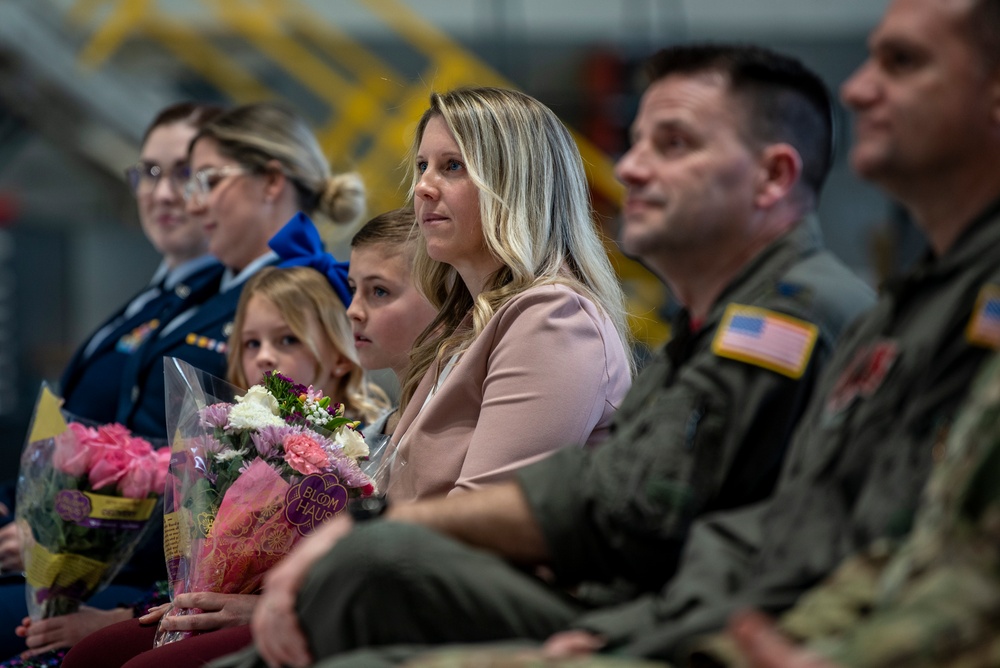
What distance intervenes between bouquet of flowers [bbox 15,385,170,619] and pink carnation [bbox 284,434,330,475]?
24.4 inches

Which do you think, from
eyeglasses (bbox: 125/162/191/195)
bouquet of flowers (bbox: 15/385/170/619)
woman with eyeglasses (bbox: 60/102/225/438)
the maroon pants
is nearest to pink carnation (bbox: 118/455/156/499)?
bouquet of flowers (bbox: 15/385/170/619)

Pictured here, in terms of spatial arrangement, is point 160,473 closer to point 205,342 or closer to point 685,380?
point 205,342

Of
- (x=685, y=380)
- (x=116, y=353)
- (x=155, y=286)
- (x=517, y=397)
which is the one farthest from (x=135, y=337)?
(x=685, y=380)

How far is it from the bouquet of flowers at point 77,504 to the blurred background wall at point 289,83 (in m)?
3.83

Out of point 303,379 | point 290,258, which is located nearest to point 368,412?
point 303,379

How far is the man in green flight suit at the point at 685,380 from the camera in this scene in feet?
5.07

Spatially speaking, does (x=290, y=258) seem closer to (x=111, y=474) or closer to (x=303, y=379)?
(x=303, y=379)

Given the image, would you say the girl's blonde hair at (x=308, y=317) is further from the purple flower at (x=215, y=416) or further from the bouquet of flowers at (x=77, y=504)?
the purple flower at (x=215, y=416)

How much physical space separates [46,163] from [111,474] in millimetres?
6626

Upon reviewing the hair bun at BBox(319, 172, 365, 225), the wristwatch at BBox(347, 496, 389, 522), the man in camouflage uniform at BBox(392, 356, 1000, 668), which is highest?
the hair bun at BBox(319, 172, 365, 225)

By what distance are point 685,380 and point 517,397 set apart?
1.80 feet

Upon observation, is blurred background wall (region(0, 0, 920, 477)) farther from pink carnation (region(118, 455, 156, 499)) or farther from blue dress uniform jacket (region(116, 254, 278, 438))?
pink carnation (region(118, 455, 156, 499))

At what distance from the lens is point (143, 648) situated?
2.42 metres

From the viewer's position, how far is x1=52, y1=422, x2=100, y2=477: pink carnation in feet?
8.52
